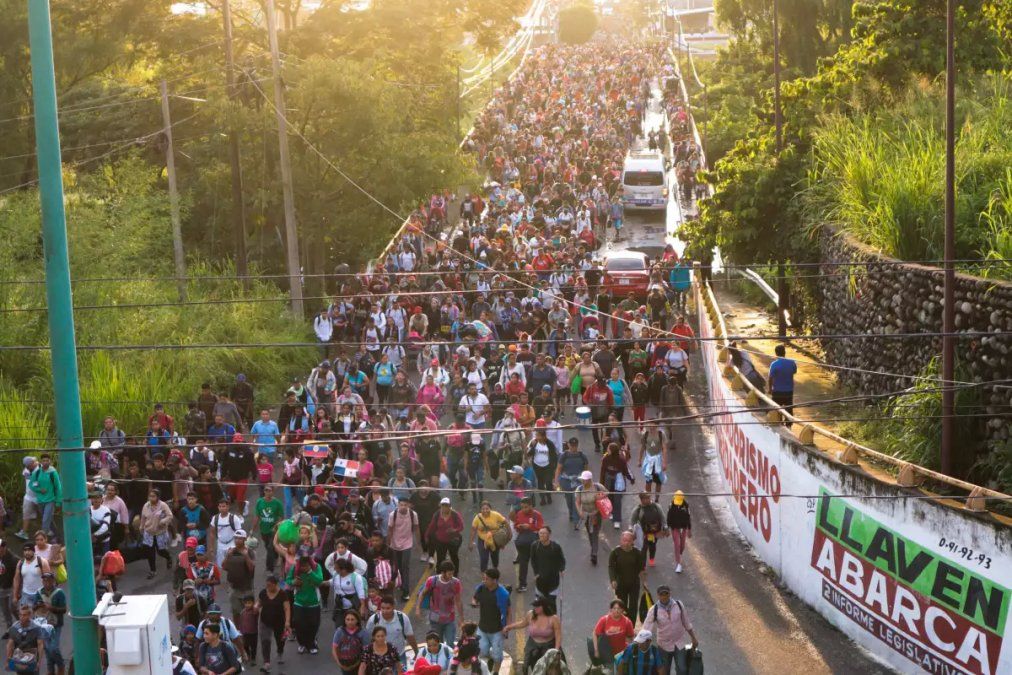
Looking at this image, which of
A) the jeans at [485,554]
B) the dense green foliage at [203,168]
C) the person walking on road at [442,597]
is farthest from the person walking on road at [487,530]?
the dense green foliage at [203,168]

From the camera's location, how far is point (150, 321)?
96.5ft

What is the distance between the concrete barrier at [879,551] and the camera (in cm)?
1284

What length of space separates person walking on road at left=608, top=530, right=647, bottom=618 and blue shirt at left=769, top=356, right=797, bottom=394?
5.59 meters

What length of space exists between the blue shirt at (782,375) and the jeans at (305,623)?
8.03 m

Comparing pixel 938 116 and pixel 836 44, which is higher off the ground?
pixel 836 44

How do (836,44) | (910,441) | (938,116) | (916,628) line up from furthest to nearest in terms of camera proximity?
(836,44) < (938,116) < (910,441) < (916,628)

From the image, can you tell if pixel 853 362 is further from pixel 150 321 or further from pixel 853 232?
pixel 150 321

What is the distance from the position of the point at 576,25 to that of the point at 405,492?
508 feet

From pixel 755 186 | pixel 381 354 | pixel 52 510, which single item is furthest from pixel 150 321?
pixel 755 186

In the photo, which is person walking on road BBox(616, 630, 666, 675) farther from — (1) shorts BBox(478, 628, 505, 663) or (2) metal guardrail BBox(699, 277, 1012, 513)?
(2) metal guardrail BBox(699, 277, 1012, 513)

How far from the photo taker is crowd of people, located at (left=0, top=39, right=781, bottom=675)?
13828mm

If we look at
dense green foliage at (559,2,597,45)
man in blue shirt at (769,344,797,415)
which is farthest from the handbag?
dense green foliage at (559,2,597,45)

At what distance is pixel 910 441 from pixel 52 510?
438 inches

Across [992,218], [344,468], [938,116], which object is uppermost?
[938,116]
